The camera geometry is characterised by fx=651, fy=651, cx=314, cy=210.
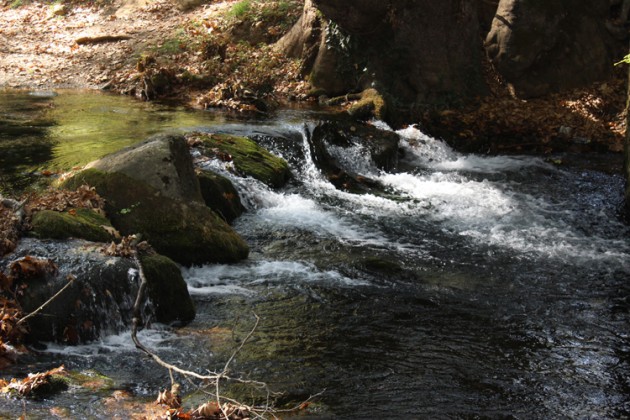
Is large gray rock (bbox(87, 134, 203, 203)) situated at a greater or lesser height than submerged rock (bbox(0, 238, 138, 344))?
greater

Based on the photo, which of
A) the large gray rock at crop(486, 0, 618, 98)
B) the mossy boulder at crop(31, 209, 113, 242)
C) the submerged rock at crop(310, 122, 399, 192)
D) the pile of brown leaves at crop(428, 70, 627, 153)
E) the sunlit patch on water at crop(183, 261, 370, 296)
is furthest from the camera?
the large gray rock at crop(486, 0, 618, 98)

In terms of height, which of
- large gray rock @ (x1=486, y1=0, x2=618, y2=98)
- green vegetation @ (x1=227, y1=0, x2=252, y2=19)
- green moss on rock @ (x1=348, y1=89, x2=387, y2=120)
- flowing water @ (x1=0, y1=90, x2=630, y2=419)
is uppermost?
green vegetation @ (x1=227, y1=0, x2=252, y2=19)

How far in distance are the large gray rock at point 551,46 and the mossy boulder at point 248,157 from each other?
6.79 meters

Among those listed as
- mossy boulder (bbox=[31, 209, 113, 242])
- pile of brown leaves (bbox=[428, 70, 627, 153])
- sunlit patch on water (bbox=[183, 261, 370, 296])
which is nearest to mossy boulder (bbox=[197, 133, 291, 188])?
sunlit patch on water (bbox=[183, 261, 370, 296])

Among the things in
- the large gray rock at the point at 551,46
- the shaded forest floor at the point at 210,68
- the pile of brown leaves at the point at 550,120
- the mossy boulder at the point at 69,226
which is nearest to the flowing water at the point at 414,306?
the mossy boulder at the point at 69,226

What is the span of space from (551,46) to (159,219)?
35.9ft

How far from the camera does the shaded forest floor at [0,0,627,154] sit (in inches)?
530

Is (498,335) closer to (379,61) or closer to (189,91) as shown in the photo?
(379,61)

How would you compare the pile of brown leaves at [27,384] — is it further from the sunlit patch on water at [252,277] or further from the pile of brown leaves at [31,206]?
the sunlit patch on water at [252,277]

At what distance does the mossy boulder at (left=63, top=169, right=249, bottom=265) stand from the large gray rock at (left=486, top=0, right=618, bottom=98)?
9879mm

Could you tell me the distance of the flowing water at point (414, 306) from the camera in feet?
15.6

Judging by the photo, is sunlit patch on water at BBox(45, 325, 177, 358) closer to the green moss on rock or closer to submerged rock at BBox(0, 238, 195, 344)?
submerged rock at BBox(0, 238, 195, 344)

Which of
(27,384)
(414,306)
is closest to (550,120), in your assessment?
(414,306)

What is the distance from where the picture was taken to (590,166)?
12.1 metres
